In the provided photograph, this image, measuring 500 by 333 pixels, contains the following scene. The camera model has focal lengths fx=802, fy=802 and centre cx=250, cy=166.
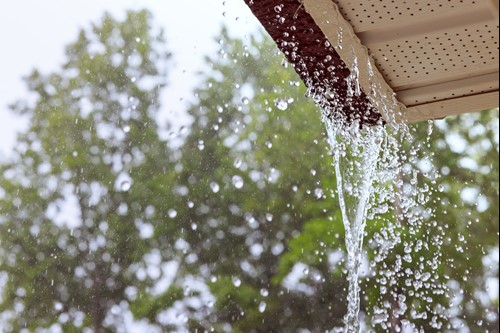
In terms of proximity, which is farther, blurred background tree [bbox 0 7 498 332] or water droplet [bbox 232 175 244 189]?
water droplet [bbox 232 175 244 189]

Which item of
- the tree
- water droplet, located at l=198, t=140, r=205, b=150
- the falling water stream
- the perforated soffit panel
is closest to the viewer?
the perforated soffit panel

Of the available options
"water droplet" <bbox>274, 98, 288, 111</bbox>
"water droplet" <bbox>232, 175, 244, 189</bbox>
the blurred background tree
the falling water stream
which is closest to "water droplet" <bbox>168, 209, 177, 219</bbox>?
the blurred background tree

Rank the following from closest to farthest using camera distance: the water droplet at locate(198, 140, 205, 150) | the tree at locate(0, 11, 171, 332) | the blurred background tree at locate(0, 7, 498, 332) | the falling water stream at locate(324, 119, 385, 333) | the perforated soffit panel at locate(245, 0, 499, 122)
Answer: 1. the perforated soffit panel at locate(245, 0, 499, 122)
2. the falling water stream at locate(324, 119, 385, 333)
3. the blurred background tree at locate(0, 7, 498, 332)
4. the tree at locate(0, 11, 171, 332)
5. the water droplet at locate(198, 140, 205, 150)

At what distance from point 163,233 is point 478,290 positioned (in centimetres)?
276

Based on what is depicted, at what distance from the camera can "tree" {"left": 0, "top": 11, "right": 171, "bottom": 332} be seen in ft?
23.3

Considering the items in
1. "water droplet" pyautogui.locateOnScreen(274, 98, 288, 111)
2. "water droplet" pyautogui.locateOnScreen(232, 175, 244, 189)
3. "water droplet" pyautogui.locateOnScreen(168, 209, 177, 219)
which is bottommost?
"water droplet" pyautogui.locateOnScreen(168, 209, 177, 219)

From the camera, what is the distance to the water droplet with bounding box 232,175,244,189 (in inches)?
284

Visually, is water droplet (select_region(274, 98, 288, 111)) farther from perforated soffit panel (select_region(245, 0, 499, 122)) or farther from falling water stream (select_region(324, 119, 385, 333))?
perforated soffit panel (select_region(245, 0, 499, 122))

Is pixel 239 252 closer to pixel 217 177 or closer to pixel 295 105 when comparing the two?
pixel 217 177

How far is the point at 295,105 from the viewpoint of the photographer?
7516 millimetres

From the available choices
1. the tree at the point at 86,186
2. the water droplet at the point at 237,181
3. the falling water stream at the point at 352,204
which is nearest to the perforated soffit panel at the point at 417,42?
the falling water stream at the point at 352,204

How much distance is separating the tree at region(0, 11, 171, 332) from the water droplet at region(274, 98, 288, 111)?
111cm

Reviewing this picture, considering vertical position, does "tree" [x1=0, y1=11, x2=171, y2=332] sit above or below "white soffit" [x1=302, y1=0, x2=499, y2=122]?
above

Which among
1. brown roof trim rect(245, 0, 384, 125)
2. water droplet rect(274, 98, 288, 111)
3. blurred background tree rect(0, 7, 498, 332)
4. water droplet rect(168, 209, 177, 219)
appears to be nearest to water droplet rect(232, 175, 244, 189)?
blurred background tree rect(0, 7, 498, 332)
